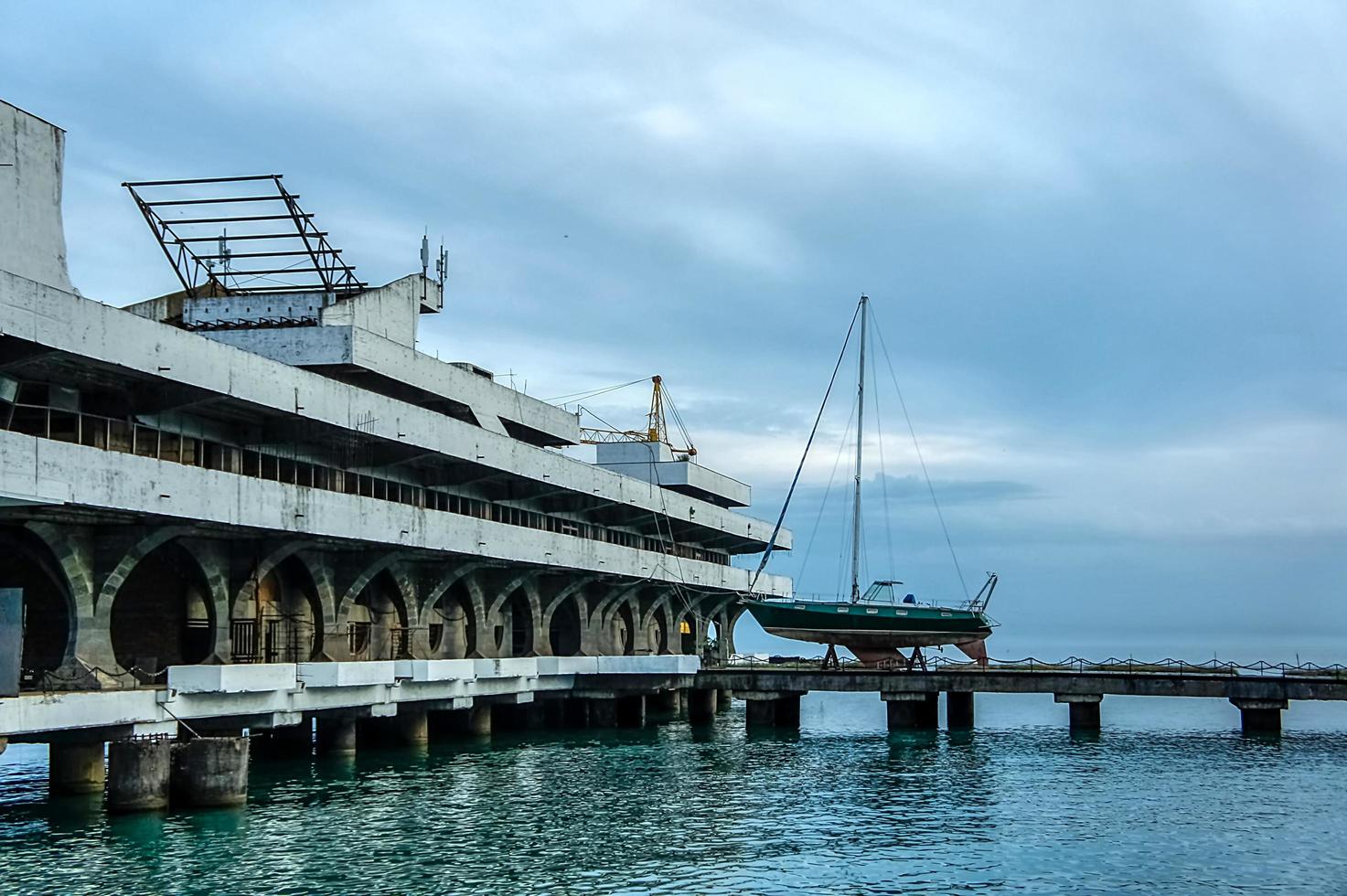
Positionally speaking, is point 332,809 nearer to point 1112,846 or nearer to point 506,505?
point 1112,846

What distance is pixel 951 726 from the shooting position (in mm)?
76188

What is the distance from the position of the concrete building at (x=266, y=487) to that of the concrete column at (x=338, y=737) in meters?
3.01

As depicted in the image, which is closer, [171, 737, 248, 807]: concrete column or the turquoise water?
the turquoise water

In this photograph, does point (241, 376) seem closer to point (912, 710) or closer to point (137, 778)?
point (137, 778)

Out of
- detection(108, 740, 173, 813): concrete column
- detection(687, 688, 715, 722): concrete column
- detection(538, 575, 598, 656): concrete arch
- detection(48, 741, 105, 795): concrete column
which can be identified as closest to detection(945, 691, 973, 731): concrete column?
detection(687, 688, 715, 722): concrete column

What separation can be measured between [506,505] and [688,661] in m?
12.3

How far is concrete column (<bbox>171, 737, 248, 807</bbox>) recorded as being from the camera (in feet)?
129

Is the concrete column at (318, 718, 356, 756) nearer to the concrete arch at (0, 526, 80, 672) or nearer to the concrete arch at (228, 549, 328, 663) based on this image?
the concrete arch at (228, 549, 328, 663)

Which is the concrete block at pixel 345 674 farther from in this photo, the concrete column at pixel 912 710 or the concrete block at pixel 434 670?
the concrete column at pixel 912 710

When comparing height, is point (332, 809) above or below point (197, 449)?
below

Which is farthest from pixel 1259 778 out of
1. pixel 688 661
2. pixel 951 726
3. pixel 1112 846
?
pixel 688 661

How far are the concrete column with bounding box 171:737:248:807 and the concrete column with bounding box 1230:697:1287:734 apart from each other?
49.3 m

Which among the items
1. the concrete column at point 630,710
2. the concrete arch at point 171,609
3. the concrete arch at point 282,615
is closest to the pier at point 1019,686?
the concrete column at point 630,710

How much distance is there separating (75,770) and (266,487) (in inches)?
388
